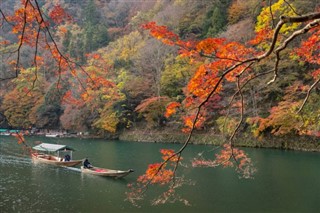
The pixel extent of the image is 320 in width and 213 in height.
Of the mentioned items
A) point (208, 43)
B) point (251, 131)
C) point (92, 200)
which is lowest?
point (92, 200)

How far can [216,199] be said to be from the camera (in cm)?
966

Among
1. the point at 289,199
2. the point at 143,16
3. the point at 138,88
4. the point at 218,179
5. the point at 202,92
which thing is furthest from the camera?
the point at 143,16

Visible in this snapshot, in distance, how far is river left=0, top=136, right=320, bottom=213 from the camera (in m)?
9.05

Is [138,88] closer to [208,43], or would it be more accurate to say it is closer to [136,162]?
[136,162]

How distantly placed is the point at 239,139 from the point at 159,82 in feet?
29.0

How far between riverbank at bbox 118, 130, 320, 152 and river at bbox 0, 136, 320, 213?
1587 mm

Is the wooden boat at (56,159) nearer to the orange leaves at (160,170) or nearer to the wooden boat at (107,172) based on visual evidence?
the wooden boat at (107,172)

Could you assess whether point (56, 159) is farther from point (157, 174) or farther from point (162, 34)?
point (162, 34)

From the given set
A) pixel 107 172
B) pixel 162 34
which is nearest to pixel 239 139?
pixel 107 172

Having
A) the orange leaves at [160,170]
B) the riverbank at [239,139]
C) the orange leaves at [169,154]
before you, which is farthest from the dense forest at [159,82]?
the orange leaves at [169,154]

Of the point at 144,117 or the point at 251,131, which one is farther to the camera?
the point at 144,117

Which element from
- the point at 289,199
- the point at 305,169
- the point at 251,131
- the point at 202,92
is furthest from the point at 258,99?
the point at 202,92

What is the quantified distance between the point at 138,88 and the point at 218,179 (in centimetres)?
1654

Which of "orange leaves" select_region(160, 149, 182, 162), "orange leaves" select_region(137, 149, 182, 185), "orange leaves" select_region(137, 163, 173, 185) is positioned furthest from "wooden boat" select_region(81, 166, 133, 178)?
"orange leaves" select_region(160, 149, 182, 162)
